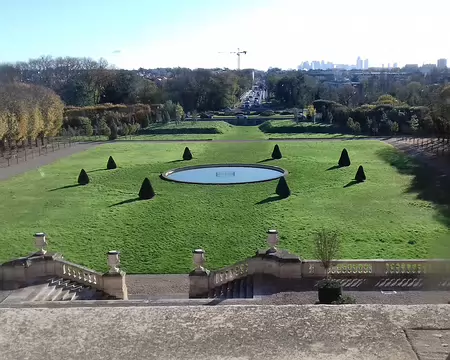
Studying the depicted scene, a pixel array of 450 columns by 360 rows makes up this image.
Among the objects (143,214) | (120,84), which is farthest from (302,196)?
(120,84)

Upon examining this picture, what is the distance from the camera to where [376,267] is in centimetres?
1645

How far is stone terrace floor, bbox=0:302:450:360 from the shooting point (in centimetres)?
563

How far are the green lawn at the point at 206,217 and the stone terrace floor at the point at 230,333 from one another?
13.1 meters

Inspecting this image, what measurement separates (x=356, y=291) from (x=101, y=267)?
9773 millimetres

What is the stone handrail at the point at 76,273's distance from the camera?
56.1 ft

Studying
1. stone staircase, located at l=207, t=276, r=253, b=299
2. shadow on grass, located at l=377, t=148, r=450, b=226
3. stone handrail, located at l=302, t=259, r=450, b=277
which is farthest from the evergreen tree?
stone handrail, located at l=302, t=259, r=450, b=277

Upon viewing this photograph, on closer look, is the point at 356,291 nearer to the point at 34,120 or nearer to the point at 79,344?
the point at 79,344

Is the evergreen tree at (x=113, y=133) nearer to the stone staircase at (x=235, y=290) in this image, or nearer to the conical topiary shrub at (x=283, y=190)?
the conical topiary shrub at (x=283, y=190)

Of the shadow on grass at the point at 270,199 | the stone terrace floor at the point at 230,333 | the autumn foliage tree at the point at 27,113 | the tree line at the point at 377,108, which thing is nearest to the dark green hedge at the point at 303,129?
the tree line at the point at 377,108

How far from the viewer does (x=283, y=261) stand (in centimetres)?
1644

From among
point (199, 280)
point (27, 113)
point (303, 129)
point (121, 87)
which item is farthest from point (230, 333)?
point (121, 87)

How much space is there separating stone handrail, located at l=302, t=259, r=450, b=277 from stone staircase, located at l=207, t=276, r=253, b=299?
73.1 inches

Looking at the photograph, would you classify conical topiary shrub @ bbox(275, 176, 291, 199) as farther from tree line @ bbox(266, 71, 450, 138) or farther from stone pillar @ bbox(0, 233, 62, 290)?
tree line @ bbox(266, 71, 450, 138)

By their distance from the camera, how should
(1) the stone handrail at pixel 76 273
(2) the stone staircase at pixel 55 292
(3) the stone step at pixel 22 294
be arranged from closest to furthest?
1. (3) the stone step at pixel 22 294
2. (2) the stone staircase at pixel 55 292
3. (1) the stone handrail at pixel 76 273
